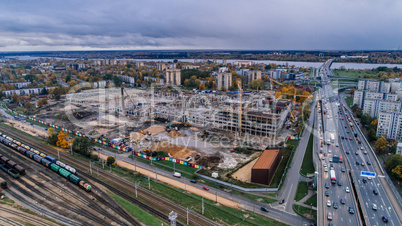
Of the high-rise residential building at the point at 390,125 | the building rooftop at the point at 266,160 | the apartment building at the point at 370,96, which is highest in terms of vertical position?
the apartment building at the point at 370,96

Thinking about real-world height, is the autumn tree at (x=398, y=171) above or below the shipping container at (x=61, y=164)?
above

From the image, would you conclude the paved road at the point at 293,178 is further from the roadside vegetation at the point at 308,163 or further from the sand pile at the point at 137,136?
the sand pile at the point at 137,136

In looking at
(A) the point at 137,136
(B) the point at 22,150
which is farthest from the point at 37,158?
(A) the point at 137,136

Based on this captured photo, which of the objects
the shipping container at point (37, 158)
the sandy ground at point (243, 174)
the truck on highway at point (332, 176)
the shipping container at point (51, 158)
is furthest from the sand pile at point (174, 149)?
the truck on highway at point (332, 176)

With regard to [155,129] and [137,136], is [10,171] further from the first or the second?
[155,129]

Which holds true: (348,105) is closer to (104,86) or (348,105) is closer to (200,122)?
(200,122)

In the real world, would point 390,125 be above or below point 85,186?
above

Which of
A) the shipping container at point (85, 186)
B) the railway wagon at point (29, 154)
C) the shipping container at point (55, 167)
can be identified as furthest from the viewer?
the railway wagon at point (29, 154)
